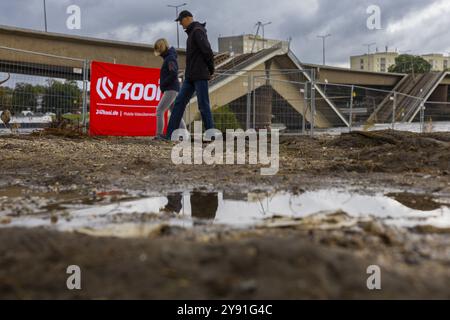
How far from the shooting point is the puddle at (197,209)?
333 centimetres

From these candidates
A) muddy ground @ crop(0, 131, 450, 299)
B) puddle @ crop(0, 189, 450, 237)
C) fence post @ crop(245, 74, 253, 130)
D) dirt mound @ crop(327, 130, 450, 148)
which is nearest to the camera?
muddy ground @ crop(0, 131, 450, 299)

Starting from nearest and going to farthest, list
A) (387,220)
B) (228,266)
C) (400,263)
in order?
(228,266)
(400,263)
(387,220)

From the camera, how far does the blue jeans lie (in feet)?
31.1

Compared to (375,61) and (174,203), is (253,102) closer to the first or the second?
(174,203)

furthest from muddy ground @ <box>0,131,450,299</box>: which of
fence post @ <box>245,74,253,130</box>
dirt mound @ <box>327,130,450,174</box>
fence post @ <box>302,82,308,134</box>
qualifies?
fence post @ <box>302,82,308,134</box>

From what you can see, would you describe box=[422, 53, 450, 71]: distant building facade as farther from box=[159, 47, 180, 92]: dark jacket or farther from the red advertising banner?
box=[159, 47, 180, 92]: dark jacket

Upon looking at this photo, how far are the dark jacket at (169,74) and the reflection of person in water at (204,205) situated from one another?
6.10 metres

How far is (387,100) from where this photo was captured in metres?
24.9

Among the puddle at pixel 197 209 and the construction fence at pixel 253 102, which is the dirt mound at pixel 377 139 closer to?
the puddle at pixel 197 209

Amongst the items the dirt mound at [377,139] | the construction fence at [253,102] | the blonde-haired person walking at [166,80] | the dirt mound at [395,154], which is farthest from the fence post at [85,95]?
the dirt mound at [395,154]

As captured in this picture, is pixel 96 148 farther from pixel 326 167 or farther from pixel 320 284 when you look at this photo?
pixel 320 284

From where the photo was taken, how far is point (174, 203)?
14.3 ft

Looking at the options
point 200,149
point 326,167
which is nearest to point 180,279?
point 326,167
